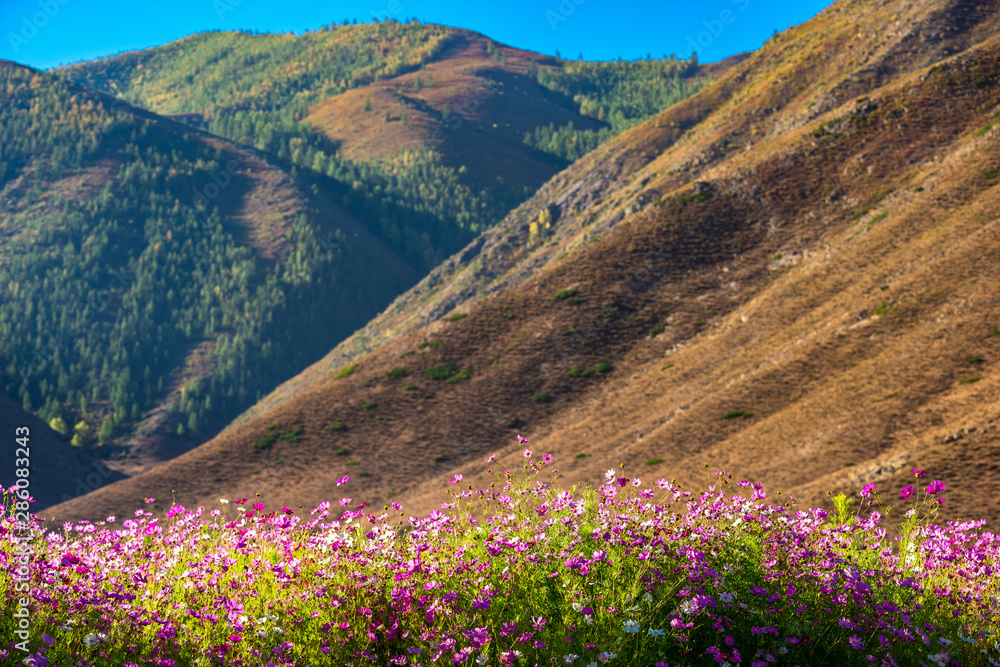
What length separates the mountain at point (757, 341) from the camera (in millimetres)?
28406

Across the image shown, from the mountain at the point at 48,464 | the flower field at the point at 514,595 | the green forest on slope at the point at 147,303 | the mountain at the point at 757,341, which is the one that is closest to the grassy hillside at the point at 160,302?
the green forest on slope at the point at 147,303

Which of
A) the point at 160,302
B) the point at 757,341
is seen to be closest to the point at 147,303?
the point at 160,302

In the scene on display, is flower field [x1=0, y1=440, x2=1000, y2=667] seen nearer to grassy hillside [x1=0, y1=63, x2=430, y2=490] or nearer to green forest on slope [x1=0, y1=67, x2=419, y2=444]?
grassy hillside [x1=0, y1=63, x2=430, y2=490]

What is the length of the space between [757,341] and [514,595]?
39988mm

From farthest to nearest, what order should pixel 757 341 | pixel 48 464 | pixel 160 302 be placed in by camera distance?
pixel 160 302 < pixel 48 464 < pixel 757 341

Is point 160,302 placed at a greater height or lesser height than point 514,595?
greater

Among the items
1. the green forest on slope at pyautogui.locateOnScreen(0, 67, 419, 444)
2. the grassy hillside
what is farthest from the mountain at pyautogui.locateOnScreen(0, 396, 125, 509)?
the green forest on slope at pyautogui.locateOnScreen(0, 67, 419, 444)

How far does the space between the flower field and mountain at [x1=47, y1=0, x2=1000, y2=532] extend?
1372 cm

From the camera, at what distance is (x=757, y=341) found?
143ft

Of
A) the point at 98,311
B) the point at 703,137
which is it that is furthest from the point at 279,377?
the point at 703,137

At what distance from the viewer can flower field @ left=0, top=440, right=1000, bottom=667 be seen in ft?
20.9

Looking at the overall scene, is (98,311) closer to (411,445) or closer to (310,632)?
(411,445)

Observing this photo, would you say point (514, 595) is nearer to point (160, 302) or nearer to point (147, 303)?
point (147, 303)

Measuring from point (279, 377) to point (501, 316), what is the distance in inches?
4274
